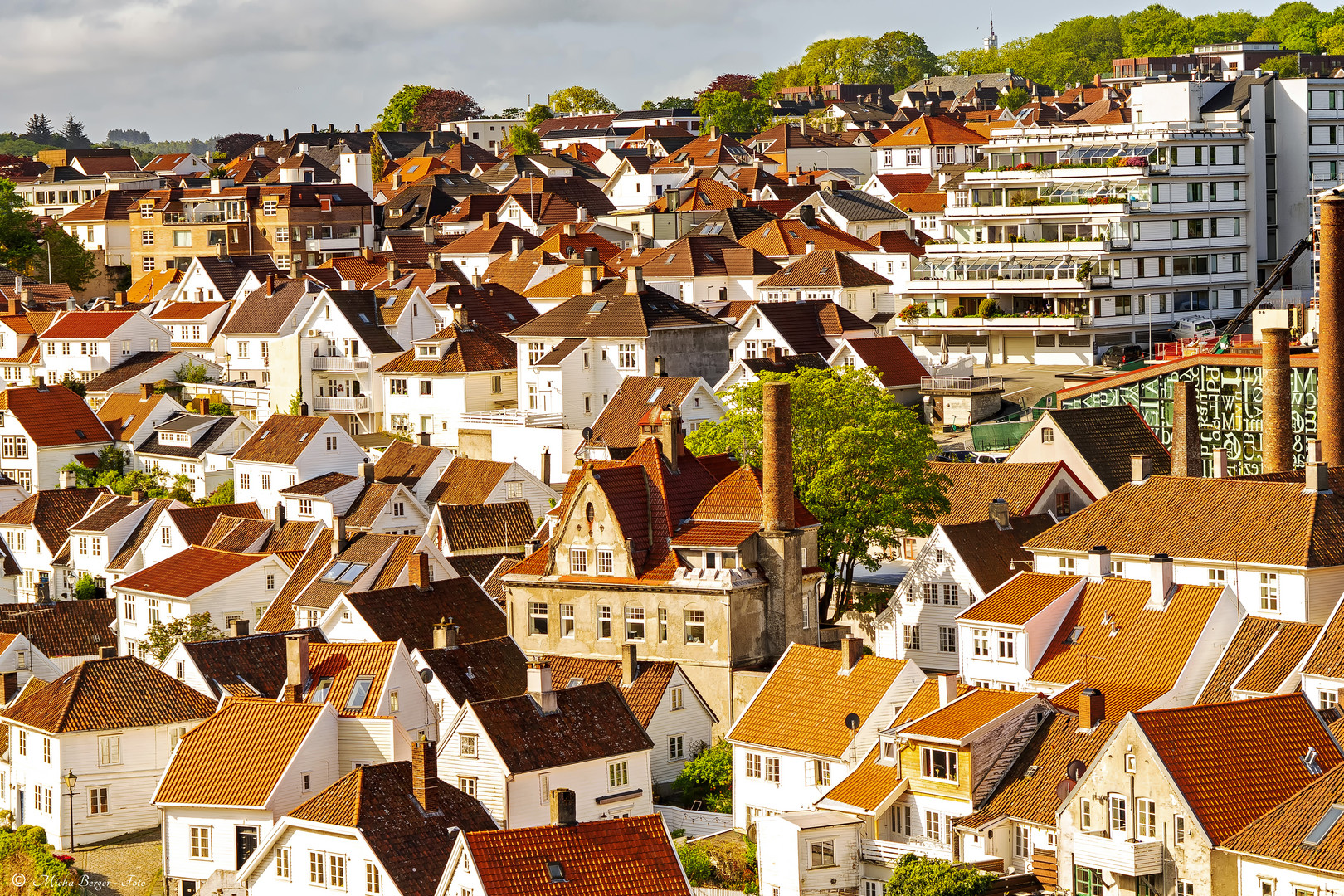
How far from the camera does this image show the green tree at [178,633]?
79125 mm

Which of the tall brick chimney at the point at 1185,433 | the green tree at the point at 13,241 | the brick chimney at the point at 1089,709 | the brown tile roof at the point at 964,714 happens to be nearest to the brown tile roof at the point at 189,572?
the tall brick chimney at the point at 1185,433

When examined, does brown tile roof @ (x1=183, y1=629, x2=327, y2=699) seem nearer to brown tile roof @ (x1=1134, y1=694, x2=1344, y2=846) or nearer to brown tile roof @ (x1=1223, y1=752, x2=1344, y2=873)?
brown tile roof @ (x1=1134, y1=694, x2=1344, y2=846)

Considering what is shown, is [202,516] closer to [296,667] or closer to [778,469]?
[296,667]

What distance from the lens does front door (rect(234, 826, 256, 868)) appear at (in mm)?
59156

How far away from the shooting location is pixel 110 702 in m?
66.6

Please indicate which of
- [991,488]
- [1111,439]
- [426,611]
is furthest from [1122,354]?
[426,611]

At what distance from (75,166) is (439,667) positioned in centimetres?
13833

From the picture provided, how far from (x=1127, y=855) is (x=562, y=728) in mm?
17033

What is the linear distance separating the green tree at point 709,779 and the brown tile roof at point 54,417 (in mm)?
51952

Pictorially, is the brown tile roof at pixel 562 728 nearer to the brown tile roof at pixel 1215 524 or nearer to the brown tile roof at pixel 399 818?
the brown tile roof at pixel 399 818

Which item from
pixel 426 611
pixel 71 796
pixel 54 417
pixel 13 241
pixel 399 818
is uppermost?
pixel 13 241

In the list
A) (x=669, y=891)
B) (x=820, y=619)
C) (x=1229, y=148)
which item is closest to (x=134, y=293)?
(x=1229, y=148)

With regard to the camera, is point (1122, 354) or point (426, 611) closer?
point (426, 611)

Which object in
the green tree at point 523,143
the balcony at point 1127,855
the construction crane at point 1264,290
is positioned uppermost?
the green tree at point 523,143
